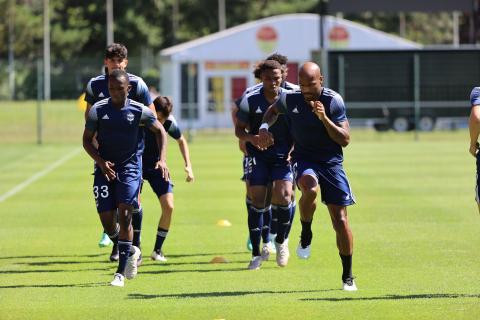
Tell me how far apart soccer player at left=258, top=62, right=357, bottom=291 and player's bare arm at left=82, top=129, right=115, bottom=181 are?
1.55 metres

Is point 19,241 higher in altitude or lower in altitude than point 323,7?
lower

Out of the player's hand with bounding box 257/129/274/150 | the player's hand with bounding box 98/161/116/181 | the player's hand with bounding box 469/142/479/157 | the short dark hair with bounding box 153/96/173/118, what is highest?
the short dark hair with bounding box 153/96/173/118

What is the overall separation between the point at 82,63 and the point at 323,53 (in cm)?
1003

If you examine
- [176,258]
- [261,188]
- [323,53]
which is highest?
[323,53]

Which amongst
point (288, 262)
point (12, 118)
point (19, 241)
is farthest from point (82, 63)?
point (288, 262)

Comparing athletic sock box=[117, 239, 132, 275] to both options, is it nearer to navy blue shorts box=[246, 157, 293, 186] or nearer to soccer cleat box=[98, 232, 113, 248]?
navy blue shorts box=[246, 157, 293, 186]

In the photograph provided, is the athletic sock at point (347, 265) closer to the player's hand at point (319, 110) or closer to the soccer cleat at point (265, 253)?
the player's hand at point (319, 110)

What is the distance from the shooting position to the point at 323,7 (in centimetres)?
3719

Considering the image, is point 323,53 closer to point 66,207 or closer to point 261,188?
point 66,207

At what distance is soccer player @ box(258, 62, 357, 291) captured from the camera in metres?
10.2

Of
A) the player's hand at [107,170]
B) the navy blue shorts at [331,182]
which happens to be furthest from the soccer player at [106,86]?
the navy blue shorts at [331,182]

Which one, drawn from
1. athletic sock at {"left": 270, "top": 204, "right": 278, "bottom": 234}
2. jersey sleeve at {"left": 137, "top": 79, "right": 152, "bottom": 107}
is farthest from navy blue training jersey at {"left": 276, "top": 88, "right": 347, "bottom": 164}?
athletic sock at {"left": 270, "top": 204, "right": 278, "bottom": 234}

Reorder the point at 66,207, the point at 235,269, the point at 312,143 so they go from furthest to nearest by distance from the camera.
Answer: the point at 66,207 < the point at 235,269 < the point at 312,143

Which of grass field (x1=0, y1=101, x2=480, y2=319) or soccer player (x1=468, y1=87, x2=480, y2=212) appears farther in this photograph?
soccer player (x1=468, y1=87, x2=480, y2=212)
